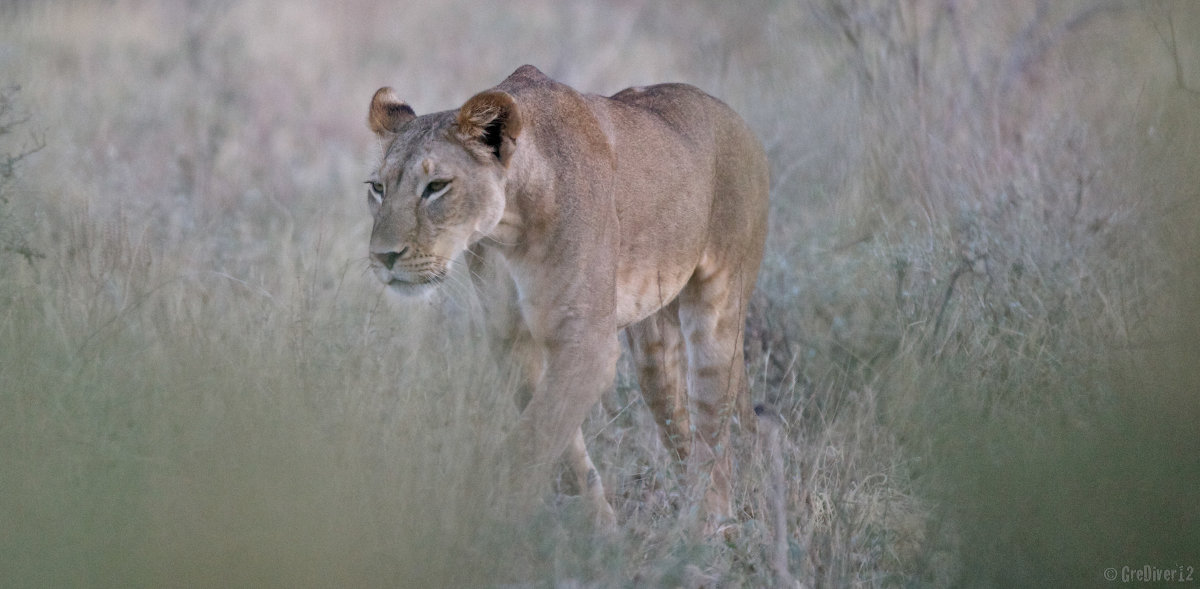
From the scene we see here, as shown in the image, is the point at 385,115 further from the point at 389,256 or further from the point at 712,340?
the point at 712,340

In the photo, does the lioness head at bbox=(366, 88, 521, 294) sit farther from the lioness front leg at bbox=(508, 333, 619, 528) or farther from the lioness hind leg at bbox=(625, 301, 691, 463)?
the lioness hind leg at bbox=(625, 301, 691, 463)

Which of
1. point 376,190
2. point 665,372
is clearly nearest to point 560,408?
point 376,190

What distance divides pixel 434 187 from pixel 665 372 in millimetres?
1663

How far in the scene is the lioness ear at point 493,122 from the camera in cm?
426

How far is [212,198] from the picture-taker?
777cm

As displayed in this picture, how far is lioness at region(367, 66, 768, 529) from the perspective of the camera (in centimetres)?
429

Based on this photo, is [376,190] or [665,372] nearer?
[376,190]

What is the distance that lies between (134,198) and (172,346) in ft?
12.1

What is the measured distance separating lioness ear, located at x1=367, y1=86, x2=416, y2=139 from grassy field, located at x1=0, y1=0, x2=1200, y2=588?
1.79 feet

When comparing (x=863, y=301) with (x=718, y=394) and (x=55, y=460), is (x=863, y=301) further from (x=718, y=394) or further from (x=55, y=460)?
(x=55, y=460)

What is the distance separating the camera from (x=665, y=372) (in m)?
5.62

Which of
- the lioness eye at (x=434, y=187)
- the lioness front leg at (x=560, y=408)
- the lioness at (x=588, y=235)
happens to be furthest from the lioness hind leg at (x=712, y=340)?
the lioness eye at (x=434, y=187)

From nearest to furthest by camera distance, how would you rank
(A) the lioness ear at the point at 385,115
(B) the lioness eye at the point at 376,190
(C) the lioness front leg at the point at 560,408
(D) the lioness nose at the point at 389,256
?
(C) the lioness front leg at the point at 560,408, (D) the lioness nose at the point at 389,256, (B) the lioness eye at the point at 376,190, (A) the lioness ear at the point at 385,115

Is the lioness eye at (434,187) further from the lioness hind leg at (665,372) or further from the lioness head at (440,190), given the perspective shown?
the lioness hind leg at (665,372)
